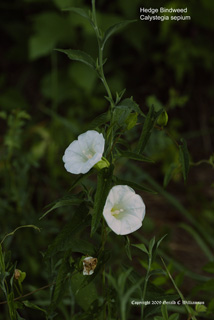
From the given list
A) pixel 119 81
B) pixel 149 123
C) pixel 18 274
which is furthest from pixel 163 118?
pixel 119 81

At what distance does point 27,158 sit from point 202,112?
4.45 feet

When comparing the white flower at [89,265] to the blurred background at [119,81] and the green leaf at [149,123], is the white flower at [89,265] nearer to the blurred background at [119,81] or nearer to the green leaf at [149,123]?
the green leaf at [149,123]

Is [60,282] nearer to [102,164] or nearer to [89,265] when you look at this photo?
[89,265]

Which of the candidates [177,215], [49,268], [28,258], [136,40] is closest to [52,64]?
[136,40]

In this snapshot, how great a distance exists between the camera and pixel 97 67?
0.91 metres

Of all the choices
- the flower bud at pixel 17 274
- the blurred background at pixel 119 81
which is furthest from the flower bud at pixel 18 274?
the blurred background at pixel 119 81

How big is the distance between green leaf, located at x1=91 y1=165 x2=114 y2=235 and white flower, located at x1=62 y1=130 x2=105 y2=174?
0.03 meters

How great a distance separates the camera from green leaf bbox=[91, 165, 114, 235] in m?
0.82

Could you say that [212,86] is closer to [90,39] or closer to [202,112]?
[202,112]

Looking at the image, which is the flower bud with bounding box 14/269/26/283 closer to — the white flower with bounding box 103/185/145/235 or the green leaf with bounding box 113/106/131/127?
the white flower with bounding box 103/185/145/235

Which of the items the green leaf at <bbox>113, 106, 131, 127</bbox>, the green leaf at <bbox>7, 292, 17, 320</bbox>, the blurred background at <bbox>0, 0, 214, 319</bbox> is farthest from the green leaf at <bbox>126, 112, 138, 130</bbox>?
the blurred background at <bbox>0, 0, 214, 319</bbox>

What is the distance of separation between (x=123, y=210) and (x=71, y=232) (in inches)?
4.4

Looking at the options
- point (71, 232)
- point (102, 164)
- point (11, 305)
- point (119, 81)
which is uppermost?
point (102, 164)

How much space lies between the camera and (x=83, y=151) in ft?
3.09
